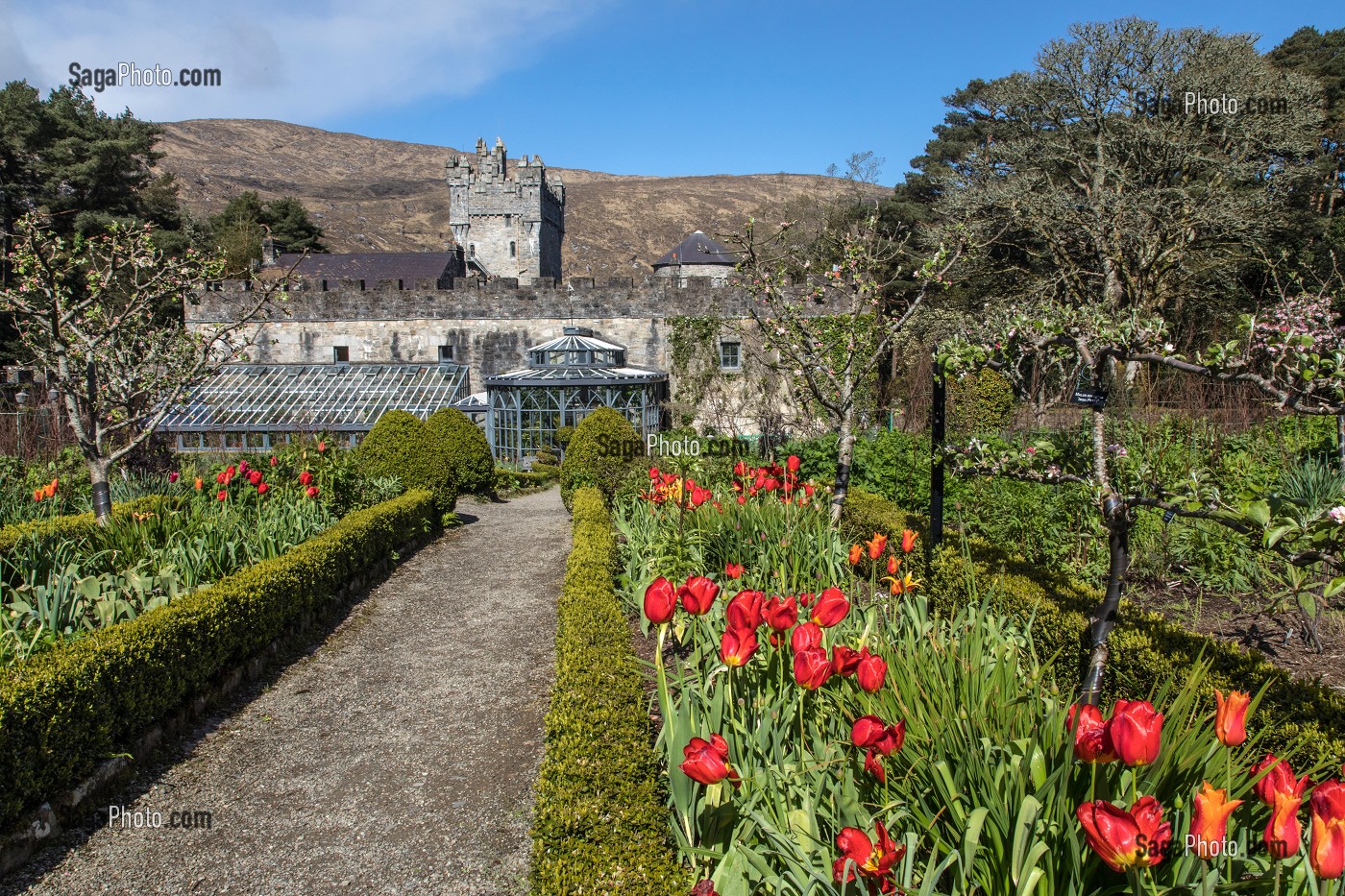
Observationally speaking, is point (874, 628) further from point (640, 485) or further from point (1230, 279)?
point (1230, 279)

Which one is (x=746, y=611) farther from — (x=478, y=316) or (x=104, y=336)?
(x=478, y=316)

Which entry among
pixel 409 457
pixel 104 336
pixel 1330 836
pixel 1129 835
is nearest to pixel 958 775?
pixel 1129 835

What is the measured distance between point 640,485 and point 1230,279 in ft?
57.7

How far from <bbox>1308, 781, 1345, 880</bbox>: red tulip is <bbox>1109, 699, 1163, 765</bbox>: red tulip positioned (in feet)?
0.92

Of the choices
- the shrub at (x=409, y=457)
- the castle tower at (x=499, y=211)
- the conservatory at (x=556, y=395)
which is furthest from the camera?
the castle tower at (x=499, y=211)

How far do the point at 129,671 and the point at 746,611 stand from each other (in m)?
3.39

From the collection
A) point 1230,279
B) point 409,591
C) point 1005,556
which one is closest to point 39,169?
point 409,591

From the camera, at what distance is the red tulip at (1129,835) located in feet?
5.17

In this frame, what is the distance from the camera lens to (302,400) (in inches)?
703

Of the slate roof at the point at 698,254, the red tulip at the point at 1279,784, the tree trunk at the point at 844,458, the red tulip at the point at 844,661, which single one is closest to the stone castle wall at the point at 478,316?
the slate roof at the point at 698,254

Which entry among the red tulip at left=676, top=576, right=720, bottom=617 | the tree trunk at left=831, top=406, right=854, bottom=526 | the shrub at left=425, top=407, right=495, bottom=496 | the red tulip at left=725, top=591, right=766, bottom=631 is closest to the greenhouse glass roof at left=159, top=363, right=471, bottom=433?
the shrub at left=425, top=407, right=495, bottom=496

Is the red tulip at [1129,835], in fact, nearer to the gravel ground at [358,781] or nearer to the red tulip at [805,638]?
the red tulip at [805,638]

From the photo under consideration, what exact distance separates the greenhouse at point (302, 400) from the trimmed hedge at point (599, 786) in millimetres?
13216

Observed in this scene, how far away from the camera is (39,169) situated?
86.6ft
